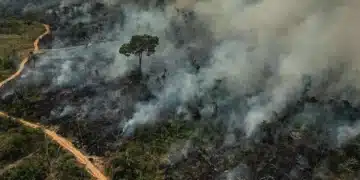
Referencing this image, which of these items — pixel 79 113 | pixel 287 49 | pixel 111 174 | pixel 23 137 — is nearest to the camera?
pixel 111 174

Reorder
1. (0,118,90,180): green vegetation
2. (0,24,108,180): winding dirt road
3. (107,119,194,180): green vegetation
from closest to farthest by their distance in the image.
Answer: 1. (107,119,194,180): green vegetation
2. (0,118,90,180): green vegetation
3. (0,24,108,180): winding dirt road

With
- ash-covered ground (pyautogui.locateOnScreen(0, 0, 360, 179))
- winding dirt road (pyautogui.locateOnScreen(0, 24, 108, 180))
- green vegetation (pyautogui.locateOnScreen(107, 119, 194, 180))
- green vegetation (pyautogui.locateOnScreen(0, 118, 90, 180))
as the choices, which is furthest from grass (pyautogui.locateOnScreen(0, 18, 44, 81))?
green vegetation (pyautogui.locateOnScreen(107, 119, 194, 180))

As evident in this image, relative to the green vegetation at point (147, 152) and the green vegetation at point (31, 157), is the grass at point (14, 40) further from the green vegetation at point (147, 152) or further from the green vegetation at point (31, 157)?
the green vegetation at point (147, 152)

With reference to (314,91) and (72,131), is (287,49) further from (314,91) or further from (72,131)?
(72,131)

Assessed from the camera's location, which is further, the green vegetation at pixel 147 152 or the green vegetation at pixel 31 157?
the green vegetation at pixel 31 157

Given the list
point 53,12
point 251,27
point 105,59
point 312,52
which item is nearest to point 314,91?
point 312,52

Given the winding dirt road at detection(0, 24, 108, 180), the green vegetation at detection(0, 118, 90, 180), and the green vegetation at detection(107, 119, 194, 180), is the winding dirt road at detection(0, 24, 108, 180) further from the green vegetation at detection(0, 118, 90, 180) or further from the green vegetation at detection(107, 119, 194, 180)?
the green vegetation at detection(107, 119, 194, 180)

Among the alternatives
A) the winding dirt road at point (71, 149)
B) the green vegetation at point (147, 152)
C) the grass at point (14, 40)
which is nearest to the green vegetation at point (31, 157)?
the winding dirt road at point (71, 149)
